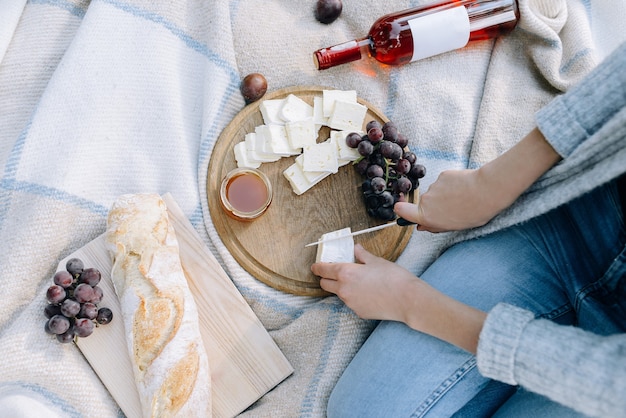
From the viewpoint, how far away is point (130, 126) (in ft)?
4.92

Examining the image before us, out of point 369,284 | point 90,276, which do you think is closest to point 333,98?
point 369,284

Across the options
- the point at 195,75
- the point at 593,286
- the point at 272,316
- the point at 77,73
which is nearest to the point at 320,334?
the point at 272,316

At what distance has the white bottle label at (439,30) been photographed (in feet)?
4.95

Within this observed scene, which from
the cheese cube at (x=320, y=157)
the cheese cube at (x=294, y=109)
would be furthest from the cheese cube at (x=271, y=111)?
the cheese cube at (x=320, y=157)

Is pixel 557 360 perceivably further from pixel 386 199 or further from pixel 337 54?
pixel 337 54

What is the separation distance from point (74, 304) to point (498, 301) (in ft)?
3.20

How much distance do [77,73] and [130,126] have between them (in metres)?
0.19

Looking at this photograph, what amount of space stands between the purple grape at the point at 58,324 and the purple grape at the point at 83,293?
5 cm

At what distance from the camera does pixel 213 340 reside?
4.61ft

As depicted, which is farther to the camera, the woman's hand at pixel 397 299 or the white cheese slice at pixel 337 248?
the white cheese slice at pixel 337 248

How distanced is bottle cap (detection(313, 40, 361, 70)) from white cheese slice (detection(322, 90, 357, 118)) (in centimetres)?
10

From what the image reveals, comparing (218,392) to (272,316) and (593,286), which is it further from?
(593,286)

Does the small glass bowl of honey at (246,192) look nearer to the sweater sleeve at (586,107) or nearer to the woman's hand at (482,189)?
the woman's hand at (482,189)

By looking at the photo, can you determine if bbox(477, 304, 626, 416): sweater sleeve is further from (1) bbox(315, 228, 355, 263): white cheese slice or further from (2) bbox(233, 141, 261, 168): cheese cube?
(2) bbox(233, 141, 261, 168): cheese cube
